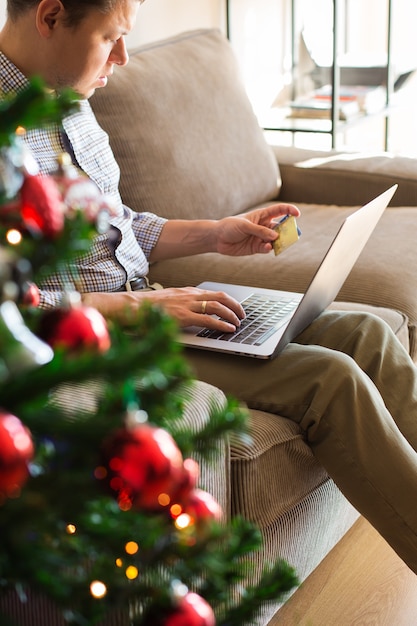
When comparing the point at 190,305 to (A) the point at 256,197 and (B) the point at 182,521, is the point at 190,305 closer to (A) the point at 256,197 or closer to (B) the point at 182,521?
(B) the point at 182,521

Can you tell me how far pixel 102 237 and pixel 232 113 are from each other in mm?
861

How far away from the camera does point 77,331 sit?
594mm

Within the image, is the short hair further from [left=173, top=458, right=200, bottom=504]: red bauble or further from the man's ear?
[left=173, top=458, right=200, bottom=504]: red bauble

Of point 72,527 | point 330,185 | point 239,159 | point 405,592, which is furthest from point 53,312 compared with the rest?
point 330,185

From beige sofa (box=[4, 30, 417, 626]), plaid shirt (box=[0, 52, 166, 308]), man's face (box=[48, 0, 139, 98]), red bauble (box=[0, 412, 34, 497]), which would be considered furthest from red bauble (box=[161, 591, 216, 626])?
man's face (box=[48, 0, 139, 98])

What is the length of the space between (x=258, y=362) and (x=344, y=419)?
0.55ft

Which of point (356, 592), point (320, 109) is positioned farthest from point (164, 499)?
point (320, 109)

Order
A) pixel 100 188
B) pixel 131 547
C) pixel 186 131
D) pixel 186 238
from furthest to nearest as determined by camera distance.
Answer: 1. pixel 186 131
2. pixel 186 238
3. pixel 100 188
4. pixel 131 547

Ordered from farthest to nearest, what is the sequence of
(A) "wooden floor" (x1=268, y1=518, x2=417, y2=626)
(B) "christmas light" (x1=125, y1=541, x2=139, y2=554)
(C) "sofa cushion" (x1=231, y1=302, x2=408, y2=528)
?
(A) "wooden floor" (x1=268, y1=518, x2=417, y2=626) → (C) "sofa cushion" (x1=231, y1=302, x2=408, y2=528) → (B) "christmas light" (x1=125, y1=541, x2=139, y2=554)

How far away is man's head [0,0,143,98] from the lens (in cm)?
145

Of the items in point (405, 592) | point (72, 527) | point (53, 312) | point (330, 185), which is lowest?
point (405, 592)

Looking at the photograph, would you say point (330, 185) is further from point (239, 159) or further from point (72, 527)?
point (72, 527)

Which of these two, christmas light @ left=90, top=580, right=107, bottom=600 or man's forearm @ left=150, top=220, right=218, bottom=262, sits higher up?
christmas light @ left=90, top=580, right=107, bottom=600

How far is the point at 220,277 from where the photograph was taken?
1.99 metres
